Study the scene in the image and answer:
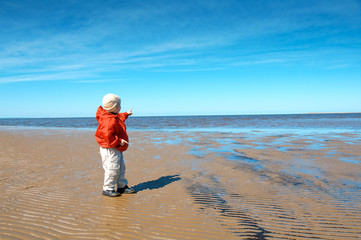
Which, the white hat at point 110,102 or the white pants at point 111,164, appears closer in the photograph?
the white hat at point 110,102

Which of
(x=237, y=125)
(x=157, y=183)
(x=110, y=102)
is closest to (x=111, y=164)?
(x=110, y=102)

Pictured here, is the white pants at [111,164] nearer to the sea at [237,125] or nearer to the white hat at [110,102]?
the white hat at [110,102]

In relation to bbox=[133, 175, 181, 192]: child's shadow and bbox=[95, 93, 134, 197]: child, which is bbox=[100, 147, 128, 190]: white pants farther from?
bbox=[133, 175, 181, 192]: child's shadow

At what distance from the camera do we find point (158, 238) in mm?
3074

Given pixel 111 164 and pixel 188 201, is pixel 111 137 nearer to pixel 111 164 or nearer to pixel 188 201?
pixel 111 164

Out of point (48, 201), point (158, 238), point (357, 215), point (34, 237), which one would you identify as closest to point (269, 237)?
point (158, 238)

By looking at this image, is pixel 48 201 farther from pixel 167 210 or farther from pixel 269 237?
pixel 269 237

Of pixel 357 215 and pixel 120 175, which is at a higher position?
pixel 120 175

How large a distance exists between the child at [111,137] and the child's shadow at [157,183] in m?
0.74

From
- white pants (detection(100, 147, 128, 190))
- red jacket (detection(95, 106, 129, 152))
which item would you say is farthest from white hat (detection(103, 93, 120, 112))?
white pants (detection(100, 147, 128, 190))

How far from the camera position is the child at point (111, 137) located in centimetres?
423

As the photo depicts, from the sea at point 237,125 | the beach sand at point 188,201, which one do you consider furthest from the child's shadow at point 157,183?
the sea at point 237,125

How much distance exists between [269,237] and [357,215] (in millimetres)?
1821

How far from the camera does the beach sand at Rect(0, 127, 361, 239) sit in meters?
3.25
